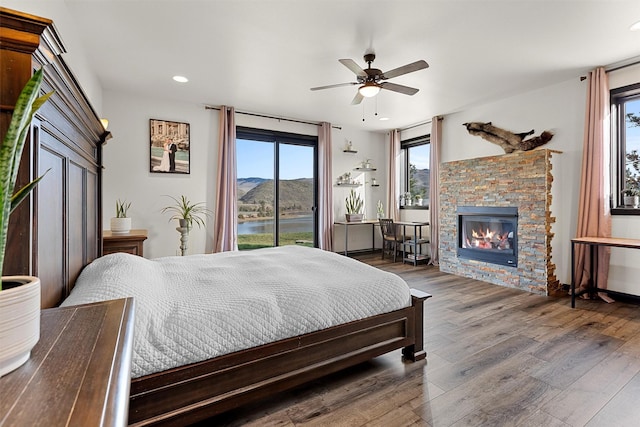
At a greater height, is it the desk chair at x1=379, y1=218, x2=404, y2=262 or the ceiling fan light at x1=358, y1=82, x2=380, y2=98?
the ceiling fan light at x1=358, y1=82, x2=380, y2=98

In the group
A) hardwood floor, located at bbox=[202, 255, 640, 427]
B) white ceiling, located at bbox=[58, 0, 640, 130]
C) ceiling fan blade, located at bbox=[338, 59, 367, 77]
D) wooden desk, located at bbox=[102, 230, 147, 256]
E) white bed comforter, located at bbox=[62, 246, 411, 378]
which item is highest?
white ceiling, located at bbox=[58, 0, 640, 130]

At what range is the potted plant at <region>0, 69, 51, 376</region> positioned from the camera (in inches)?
24.7

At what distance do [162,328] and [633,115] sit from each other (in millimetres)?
5070

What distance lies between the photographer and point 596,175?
11.5 ft

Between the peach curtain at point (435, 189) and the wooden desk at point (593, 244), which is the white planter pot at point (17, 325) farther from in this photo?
the peach curtain at point (435, 189)

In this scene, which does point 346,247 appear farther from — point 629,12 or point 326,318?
point 629,12

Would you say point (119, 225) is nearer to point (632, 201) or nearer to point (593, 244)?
point (593, 244)

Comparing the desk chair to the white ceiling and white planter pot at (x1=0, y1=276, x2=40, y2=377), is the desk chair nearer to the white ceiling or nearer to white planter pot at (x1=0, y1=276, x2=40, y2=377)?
the white ceiling

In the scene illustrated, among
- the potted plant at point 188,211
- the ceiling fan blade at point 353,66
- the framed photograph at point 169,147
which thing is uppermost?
the ceiling fan blade at point 353,66

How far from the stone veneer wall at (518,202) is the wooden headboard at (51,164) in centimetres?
456

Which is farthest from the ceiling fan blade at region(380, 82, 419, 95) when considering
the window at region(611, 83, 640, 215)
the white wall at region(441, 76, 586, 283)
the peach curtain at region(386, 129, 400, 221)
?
the peach curtain at region(386, 129, 400, 221)

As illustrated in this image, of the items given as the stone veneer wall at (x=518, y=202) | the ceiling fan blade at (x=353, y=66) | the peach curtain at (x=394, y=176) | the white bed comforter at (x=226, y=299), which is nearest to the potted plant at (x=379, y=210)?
the peach curtain at (x=394, y=176)

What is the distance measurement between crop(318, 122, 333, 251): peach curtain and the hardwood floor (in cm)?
309

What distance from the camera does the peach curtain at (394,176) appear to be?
640cm
